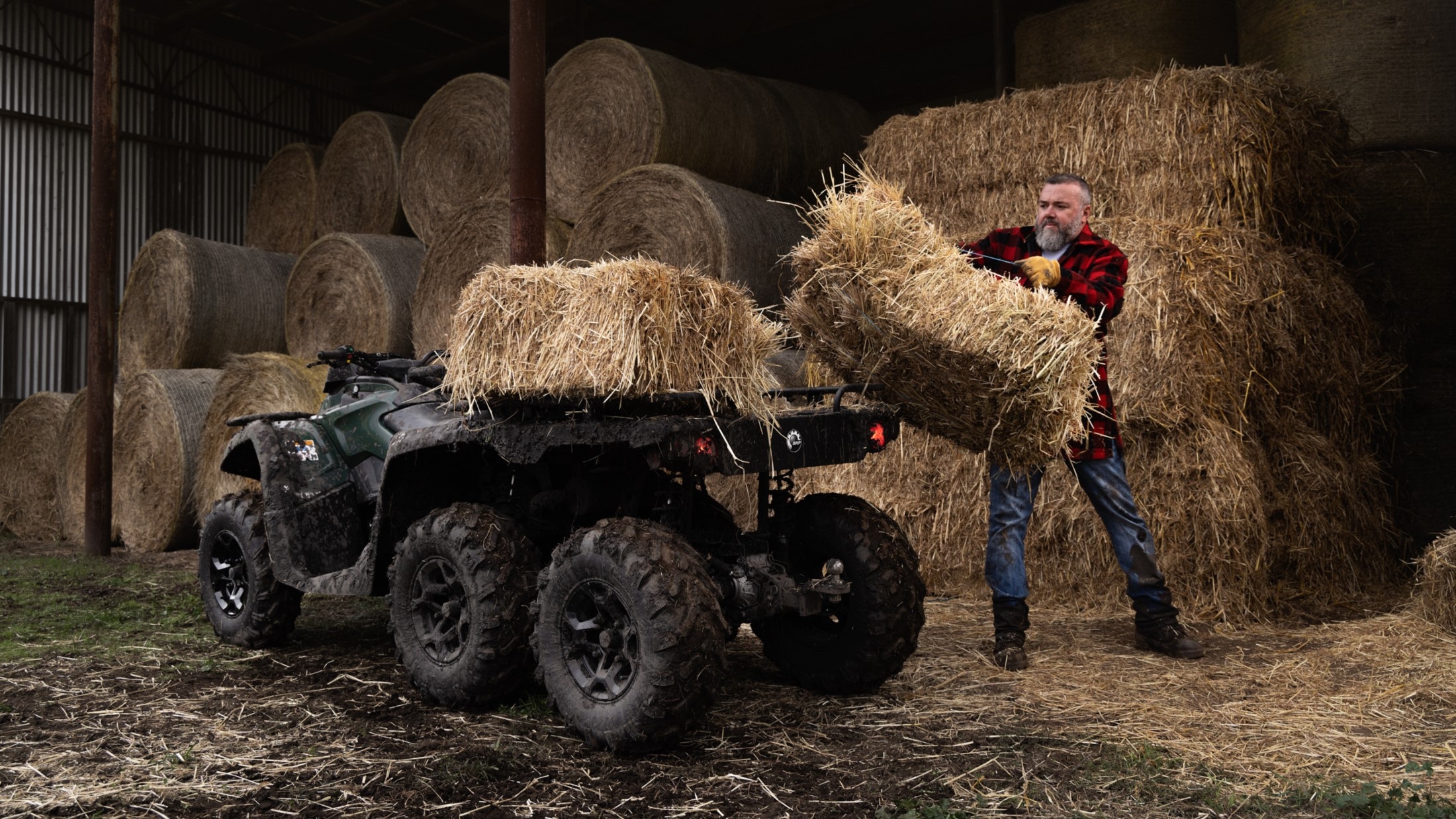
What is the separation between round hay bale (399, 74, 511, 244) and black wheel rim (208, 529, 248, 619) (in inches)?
127

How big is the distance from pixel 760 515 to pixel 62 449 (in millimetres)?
7943

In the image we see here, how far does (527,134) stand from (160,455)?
4.40 metres

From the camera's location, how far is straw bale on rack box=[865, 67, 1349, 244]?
5.92 metres

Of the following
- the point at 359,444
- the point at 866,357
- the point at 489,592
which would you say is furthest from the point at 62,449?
the point at 866,357

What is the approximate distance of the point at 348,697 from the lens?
13.7 ft

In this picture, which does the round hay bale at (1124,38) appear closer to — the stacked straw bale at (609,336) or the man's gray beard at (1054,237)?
the man's gray beard at (1054,237)

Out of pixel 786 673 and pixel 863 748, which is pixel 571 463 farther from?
pixel 863 748

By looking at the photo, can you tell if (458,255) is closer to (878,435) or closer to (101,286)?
(101,286)

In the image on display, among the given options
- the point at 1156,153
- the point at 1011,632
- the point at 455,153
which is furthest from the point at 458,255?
the point at 1011,632

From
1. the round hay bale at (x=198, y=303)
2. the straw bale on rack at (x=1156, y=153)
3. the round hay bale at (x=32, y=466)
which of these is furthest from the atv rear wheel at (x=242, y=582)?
the round hay bale at (x=32, y=466)

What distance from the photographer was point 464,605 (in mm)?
4016

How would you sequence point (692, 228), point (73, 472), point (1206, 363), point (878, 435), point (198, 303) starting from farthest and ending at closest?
point (73, 472) < point (198, 303) < point (692, 228) < point (1206, 363) < point (878, 435)

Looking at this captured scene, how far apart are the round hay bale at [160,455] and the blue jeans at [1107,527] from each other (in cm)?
632

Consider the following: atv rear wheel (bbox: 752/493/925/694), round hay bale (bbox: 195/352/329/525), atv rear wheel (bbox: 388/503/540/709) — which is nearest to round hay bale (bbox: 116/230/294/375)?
round hay bale (bbox: 195/352/329/525)
